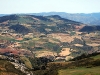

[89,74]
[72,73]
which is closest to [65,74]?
[72,73]

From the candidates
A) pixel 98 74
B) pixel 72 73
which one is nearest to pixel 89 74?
pixel 98 74

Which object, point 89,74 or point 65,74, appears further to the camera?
point 65,74

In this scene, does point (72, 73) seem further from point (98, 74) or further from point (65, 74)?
point (98, 74)

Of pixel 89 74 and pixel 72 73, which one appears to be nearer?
pixel 89 74

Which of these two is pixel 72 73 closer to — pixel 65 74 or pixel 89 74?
pixel 65 74

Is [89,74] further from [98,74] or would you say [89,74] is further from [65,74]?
[65,74]

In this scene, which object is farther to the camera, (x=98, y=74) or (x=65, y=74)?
(x=65, y=74)
